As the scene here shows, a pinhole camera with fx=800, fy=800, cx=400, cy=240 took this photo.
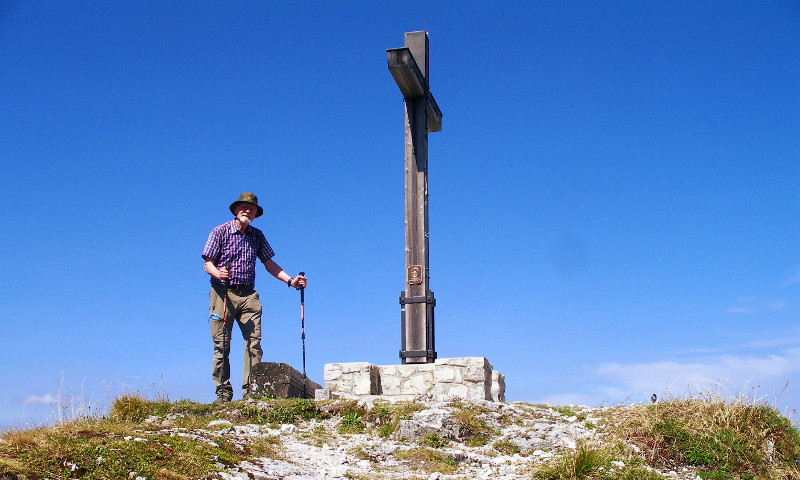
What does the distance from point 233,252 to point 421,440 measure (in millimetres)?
4029

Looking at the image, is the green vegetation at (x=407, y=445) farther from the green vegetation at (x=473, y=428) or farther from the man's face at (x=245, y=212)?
the man's face at (x=245, y=212)

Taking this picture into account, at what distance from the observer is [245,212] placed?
11117 millimetres

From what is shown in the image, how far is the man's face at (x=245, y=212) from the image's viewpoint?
36.3ft

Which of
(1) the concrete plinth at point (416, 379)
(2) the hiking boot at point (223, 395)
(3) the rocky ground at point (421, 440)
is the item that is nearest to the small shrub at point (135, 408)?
(3) the rocky ground at point (421, 440)

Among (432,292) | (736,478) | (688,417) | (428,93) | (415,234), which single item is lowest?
(736,478)

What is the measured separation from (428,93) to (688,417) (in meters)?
7.55

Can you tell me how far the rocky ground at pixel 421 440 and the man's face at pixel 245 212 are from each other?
2.56 m

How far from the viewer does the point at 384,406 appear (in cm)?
973

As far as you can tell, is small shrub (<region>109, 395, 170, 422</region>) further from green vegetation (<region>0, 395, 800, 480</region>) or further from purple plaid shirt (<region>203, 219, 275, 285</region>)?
purple plaid shirt (<region>203, 219, 275, 285</region>)

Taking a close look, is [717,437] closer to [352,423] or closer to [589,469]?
[589,469]

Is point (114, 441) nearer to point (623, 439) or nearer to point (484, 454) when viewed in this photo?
point (484, 454)

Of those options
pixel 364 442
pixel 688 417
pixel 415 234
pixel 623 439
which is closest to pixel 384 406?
pixel 364 442

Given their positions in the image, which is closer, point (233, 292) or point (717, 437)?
point (717, 437)

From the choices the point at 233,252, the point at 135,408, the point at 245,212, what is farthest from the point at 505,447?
the point at 245,212
